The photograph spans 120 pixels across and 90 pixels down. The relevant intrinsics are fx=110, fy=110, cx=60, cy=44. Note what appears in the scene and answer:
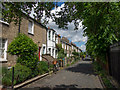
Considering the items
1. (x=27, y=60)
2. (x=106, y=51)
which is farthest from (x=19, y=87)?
(x=106, y=51)

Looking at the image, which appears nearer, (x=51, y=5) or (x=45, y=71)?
(x=51, y=5)

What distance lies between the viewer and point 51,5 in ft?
12.3

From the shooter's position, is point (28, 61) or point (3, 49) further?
point (3, 49)

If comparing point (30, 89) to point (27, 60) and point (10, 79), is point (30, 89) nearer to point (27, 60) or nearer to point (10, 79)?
point (10, 79)

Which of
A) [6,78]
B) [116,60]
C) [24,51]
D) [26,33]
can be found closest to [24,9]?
[6,78]

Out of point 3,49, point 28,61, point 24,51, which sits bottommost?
point 28,61

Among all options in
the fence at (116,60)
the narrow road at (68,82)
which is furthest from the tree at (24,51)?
the fence at (116,60)

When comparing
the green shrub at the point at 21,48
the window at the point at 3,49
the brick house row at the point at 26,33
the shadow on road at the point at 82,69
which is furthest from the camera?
the shadow on road at the point at 82,69

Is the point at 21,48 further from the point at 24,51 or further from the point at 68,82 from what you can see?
the point at 68,82

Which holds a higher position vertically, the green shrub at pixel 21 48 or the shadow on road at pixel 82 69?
the green shrub at pixel 21 48

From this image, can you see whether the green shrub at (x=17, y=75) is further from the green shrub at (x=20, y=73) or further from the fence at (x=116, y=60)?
the fence at (x=116, y=60)

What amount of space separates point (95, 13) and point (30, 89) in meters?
5.13

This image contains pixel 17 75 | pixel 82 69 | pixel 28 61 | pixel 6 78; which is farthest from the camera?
pixel 82 69

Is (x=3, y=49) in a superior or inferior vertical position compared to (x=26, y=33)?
inferior
